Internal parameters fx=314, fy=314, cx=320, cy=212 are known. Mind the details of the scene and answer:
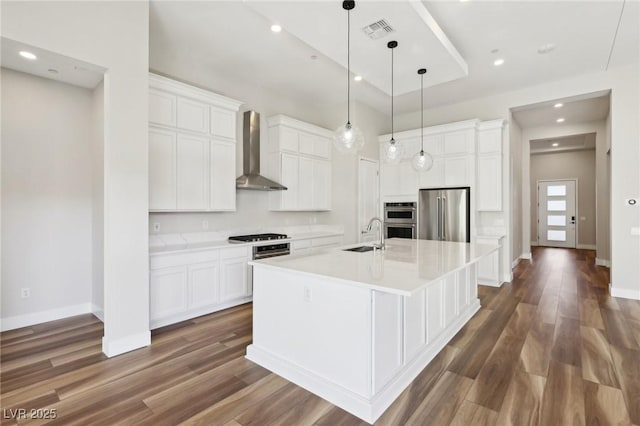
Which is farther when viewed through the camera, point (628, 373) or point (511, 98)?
point (511, 98)

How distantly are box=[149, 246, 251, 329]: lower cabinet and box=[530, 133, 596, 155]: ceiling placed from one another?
8.37 m

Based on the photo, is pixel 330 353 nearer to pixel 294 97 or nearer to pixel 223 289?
pixel 223 289

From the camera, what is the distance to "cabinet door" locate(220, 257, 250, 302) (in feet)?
12.9

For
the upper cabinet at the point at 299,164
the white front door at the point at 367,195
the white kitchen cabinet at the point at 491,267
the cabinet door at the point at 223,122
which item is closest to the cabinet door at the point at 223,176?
the cabinet door at the point at 223,122

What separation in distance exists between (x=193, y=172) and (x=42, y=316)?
229 cm

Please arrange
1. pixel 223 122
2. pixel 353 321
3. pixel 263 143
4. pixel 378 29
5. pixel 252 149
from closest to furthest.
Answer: pixel 353 321 → pixel 378 29 → pixel 223 122 → pixel 252 149 → pixel 263 143

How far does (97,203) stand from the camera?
3.67 metres

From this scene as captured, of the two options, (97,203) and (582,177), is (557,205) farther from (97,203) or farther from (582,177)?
(97,203)

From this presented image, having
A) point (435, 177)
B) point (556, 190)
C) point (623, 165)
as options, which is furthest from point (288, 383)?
point (556, 190)

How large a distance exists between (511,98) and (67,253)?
7.04 meters

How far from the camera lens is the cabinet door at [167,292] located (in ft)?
10.8

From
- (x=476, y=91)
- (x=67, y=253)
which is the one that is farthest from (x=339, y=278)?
(x=476, y=91)

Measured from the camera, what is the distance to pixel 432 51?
11.2 ft

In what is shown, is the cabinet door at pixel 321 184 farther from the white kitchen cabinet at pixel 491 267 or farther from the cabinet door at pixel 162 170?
the white kitchen cabinet at pixel 491 267
